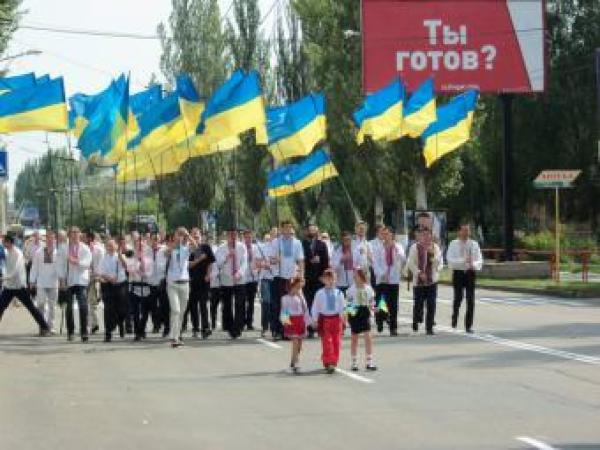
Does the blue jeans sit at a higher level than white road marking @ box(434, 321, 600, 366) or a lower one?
higher

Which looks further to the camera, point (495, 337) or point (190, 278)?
point (190, 278)

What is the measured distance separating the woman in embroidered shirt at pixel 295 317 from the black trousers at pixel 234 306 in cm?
466

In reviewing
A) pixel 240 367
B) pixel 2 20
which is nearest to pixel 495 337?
pixel 240 367

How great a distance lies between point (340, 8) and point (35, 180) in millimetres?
104672

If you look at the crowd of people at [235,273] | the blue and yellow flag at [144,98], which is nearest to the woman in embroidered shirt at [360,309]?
the crowd of people at [235,273]

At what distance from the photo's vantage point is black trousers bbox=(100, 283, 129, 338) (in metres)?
20.8

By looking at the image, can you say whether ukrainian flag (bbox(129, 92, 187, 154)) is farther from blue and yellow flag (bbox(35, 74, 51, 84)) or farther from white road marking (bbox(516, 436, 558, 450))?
white road marking (bbox(516, 436, 558, 450))

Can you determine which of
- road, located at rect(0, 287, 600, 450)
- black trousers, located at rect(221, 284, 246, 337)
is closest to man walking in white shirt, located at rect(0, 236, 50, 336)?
road, located at rect(0, 287, 600, 450)

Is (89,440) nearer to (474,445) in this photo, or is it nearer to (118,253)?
(474,445)

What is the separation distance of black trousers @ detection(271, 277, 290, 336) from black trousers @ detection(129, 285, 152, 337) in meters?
2.11

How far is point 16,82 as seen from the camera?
2269 centimetres

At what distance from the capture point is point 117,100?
24562mm

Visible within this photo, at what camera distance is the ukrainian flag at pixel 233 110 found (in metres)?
23.5

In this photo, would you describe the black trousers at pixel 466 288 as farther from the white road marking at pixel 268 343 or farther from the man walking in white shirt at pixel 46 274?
the man walking in white shirt at pixel 46 274
